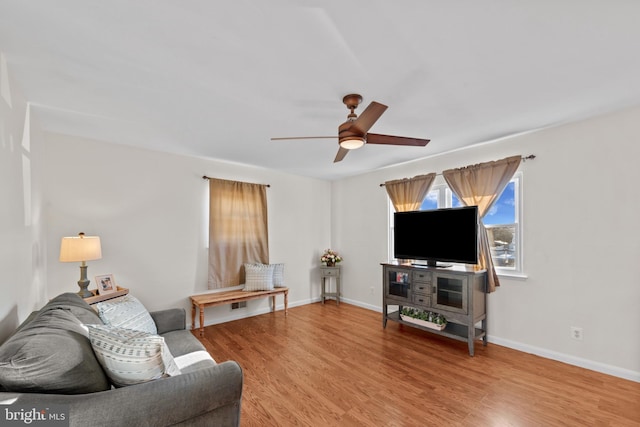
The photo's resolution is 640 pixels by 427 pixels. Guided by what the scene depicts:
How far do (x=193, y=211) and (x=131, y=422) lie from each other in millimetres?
3231

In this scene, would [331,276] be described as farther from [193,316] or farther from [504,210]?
[504,210]

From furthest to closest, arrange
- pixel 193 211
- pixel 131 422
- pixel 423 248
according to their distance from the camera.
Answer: pixel 193 211, pixel 423 248, pixel 131 422

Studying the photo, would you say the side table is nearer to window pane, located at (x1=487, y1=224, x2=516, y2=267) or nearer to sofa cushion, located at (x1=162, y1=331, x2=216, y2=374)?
window pane, located at (x1=487, y1=224, x2=516, y2=267)

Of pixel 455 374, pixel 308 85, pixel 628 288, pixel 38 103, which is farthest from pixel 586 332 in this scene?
pixel 38 103

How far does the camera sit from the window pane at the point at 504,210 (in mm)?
3424

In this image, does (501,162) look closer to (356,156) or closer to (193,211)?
(356,156)

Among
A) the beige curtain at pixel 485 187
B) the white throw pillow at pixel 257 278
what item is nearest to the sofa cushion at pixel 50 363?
the white throw pillow at pixel 257 278

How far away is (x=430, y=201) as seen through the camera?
4.31 metres

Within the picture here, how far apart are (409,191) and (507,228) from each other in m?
1.40

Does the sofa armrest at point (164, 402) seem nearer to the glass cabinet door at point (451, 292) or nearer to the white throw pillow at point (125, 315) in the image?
the white throw pillow at point (125, 315)

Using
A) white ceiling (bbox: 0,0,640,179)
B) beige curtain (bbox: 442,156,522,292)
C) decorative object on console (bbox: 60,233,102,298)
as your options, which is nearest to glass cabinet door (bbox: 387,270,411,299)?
beige curtain (bbox: 442,156,522,292)

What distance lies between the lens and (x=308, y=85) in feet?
7.01

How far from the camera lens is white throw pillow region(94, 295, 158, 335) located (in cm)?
206

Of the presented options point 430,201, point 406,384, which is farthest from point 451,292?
point 430,201
